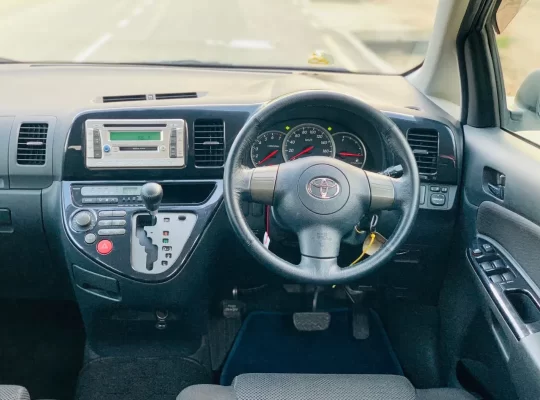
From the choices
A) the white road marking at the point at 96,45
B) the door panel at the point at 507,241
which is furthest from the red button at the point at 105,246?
the white road marking at the point at 96,45

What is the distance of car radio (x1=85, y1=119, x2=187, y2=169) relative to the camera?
247cm

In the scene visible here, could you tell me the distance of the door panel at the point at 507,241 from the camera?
1.99m

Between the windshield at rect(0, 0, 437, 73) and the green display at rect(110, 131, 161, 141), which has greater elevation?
the windshield at rect(0, 0, 437, 73)

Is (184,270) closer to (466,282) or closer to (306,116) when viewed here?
(306,116)

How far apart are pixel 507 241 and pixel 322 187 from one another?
643mm

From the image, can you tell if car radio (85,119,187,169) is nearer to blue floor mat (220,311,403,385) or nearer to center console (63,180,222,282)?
center console (63,180,222,282)

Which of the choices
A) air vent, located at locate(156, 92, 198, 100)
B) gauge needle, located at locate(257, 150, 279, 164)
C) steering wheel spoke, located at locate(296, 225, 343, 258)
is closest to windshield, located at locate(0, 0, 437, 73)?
air vent, located at locate(156, 92, 198, 100)

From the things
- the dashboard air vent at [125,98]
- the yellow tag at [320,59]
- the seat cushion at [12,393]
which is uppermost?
the yellow tag at [320,59]

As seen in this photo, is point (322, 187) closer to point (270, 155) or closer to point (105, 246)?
point (270, 155)

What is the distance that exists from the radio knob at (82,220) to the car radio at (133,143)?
170 mm

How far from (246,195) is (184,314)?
83 centimetres

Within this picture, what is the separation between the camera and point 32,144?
255cm

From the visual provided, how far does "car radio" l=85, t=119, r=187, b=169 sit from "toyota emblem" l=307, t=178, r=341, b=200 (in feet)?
1.95

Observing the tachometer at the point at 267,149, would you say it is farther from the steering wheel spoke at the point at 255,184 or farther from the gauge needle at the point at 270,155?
the steering wheel spoke at the point at 255,184
